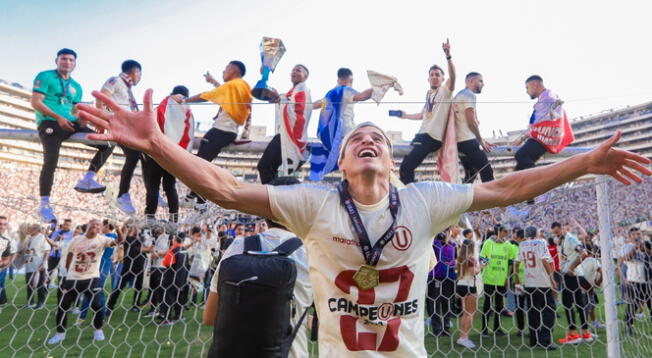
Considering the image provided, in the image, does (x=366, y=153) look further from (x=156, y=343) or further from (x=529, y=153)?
(x=156, y=343)

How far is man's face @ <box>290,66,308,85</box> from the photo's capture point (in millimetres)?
5082

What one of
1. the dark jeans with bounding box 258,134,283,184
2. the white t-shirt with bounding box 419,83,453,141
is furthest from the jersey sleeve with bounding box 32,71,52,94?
the white t-shirt with bounding box 419,83,453,141

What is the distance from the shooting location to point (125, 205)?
4.61 m

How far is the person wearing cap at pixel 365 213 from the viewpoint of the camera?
1581mm

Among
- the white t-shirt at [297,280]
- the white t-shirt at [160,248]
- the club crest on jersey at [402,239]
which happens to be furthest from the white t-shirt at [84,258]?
the club crest on jersey at [402,239]

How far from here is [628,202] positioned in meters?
14.6

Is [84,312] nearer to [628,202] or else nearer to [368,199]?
[368,199]

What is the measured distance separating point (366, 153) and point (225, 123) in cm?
323

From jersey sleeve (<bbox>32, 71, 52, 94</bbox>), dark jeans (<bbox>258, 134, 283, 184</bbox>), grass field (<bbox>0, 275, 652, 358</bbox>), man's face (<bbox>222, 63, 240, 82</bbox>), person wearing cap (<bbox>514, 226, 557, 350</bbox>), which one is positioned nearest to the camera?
jersey sleeve (<bbox>32, 71, 52, 94</bbox>)

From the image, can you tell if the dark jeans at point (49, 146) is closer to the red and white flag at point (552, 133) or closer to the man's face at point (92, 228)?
the man's face at point (92, 228)

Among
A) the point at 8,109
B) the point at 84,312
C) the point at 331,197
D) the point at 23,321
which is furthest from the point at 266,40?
the point at 8,109

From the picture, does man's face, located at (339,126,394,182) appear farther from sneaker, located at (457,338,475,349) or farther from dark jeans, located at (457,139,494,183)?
sneaker, located at (457,338,475,349)

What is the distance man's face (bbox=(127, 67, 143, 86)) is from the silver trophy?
4.75ft

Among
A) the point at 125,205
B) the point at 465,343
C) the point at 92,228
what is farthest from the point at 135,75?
the point at 465,343
